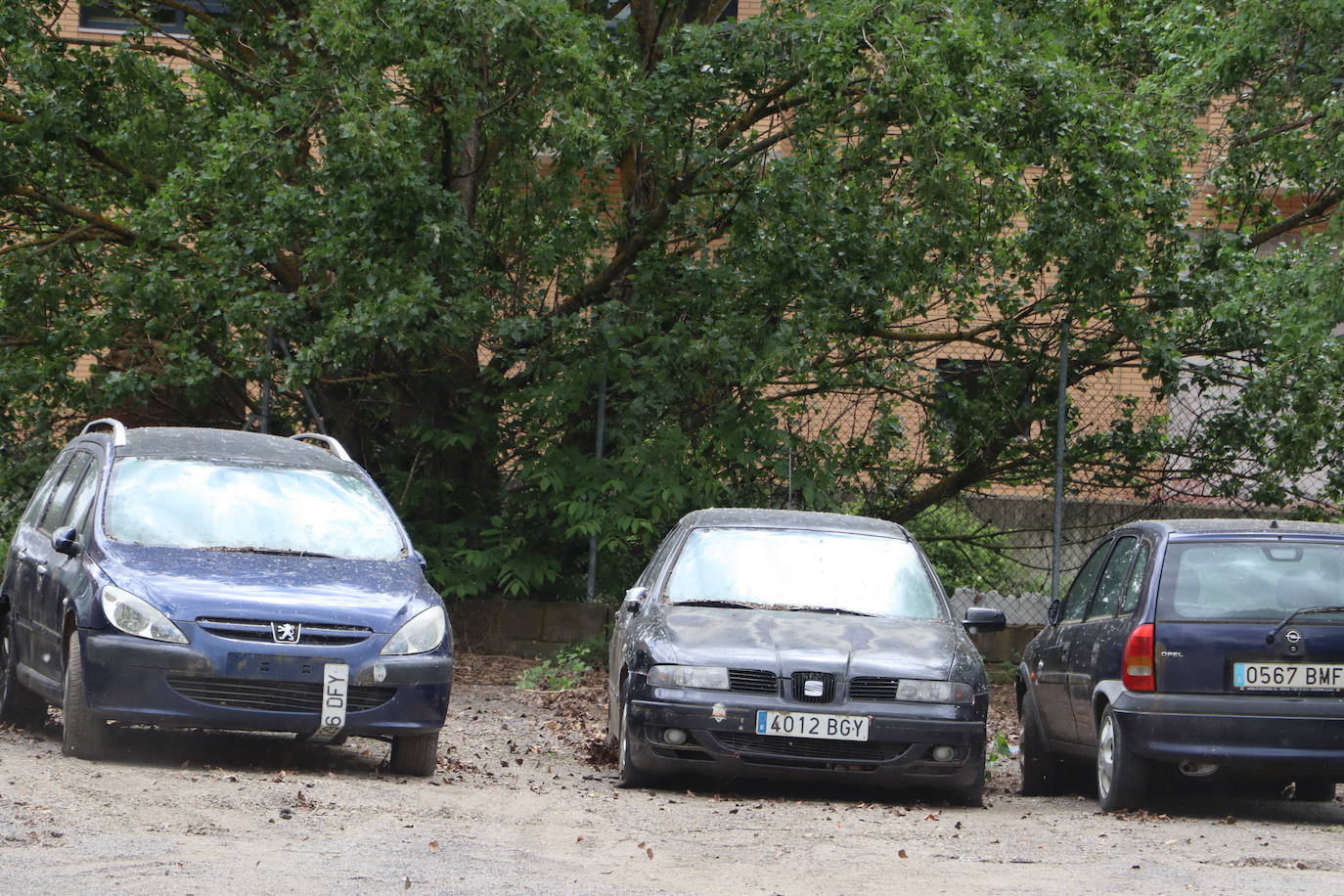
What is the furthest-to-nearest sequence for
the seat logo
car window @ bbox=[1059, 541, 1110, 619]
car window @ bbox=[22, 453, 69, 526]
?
car window @ bbox=[22, 453, 69, 526]
car window @ bbox=[1059, 541, 1110, 619]
the seat logo

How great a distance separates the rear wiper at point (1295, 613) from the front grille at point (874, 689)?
1.73 m

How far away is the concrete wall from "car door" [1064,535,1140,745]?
6.23 m

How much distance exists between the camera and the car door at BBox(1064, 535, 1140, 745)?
9.07m

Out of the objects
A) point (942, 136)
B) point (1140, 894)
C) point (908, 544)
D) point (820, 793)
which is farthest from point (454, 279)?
point (1140, 894)

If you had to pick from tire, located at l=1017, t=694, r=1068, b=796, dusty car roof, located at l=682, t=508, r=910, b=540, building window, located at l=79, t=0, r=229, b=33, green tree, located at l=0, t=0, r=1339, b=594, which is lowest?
tire, located at l=1017, t=694, r=1068, b=796

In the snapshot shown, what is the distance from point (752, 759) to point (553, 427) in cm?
726

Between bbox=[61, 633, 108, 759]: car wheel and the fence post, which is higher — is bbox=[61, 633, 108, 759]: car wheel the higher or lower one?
the lower one

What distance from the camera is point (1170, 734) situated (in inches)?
331

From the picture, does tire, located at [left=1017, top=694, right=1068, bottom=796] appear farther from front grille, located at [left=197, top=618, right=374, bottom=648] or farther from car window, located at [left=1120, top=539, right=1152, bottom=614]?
front grille, located at [left=197, top=618, right=374, bottom=648]

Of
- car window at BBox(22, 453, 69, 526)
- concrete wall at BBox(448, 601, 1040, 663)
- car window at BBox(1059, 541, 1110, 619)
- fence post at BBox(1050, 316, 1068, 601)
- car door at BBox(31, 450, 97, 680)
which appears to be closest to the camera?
car door at BBox(31, 450, 97, 680)

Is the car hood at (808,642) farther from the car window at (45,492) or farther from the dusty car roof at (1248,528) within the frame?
the car window at (45,492)

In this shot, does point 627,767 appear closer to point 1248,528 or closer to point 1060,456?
point 1248,528

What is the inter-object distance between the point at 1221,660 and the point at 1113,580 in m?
1.12

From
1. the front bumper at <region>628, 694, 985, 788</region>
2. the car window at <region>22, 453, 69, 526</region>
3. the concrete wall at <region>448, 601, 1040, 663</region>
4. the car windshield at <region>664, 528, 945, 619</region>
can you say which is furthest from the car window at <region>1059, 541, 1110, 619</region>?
the car window at <region>22, 453, 69, 526</region>
